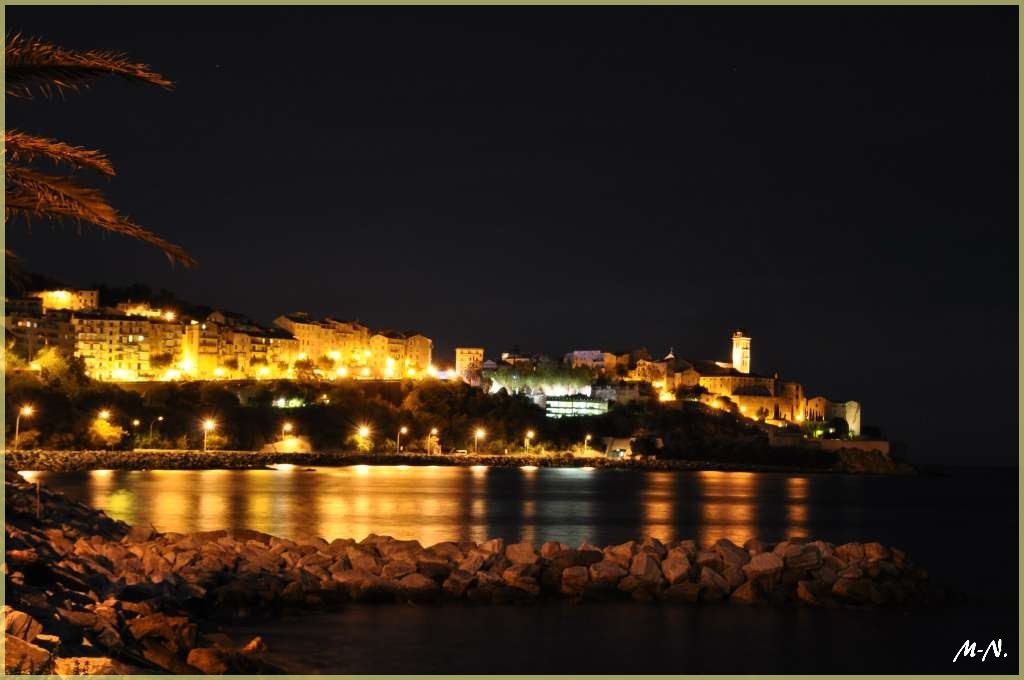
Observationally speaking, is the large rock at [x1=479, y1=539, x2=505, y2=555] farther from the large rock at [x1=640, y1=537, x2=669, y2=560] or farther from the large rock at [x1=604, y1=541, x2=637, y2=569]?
the large rock at [x1=640, y1=537, x2=669, y2=560]

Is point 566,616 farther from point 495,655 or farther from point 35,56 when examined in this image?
point 35,56

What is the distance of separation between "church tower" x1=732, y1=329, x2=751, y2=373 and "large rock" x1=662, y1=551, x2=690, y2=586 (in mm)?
99458

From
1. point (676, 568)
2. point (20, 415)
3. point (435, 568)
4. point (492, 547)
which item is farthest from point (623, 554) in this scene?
point (20, 415)

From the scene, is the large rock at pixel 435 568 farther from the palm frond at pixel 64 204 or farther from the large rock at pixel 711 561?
the palm frond at pixel 64 204

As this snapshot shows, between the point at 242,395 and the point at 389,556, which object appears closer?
the point at 389,556

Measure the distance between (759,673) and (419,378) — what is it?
8558 centimetres

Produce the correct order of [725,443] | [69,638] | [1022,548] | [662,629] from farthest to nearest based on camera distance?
[725,443] → [1022,548] → [662,629] → [69,638]

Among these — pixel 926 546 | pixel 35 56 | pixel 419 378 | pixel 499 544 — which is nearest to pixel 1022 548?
pixel 926 546

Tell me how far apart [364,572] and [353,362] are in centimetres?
9505

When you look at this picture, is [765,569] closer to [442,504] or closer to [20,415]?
[442,504]

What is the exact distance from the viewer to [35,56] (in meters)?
7.22

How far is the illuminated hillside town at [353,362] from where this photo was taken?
90.7 m

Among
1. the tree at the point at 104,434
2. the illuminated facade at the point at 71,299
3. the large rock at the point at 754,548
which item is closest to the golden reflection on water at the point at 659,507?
the large rock at the point at 754,548

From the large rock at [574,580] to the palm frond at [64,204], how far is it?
394 inches
